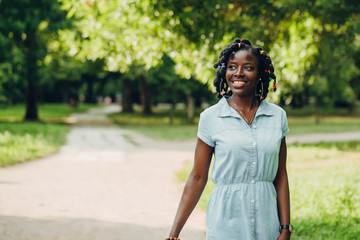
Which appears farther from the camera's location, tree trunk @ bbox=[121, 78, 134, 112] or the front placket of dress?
tree trunk @ bbox=[121, 78, 134, 112]

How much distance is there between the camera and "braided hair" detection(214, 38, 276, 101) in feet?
8.61

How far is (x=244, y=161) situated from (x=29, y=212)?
4768 millimetres

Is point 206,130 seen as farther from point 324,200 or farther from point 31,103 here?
point 31,103

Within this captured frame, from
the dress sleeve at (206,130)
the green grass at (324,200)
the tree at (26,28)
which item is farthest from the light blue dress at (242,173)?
the tree at (26,28)

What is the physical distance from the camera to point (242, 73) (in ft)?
8.43

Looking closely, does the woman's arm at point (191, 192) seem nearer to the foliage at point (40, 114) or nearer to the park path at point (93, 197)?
the park path at point (93, 197)

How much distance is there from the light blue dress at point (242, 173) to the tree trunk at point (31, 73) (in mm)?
20232

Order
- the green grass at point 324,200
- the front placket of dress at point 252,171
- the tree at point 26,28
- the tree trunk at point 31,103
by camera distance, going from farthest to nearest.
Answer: the tree trunk at point 31,103
the tree at point 26,28
the green grass at point 324,200
the front placket of dress at point 252,171

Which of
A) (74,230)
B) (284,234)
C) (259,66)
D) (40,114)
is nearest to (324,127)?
(74,230)

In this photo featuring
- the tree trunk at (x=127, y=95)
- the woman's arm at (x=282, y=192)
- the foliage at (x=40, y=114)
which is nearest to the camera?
the woman's arm at (x=282, y=192)

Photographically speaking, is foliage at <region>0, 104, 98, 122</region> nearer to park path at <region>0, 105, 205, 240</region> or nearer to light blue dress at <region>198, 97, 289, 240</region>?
park path at <region>0, 105, 205, 240</region>

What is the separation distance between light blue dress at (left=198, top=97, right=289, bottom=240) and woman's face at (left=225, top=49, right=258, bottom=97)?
0.47 ft

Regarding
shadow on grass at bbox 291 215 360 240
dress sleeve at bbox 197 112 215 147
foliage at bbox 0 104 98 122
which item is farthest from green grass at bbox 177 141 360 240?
foliage at bbox 0 104 98 122

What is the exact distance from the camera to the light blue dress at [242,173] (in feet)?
7.94
